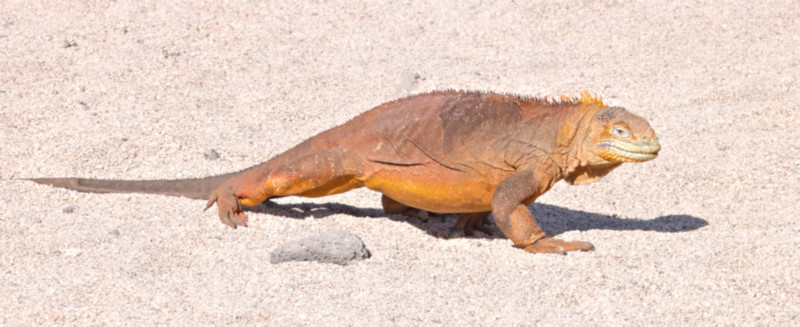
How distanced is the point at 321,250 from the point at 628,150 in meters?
→ 2.13

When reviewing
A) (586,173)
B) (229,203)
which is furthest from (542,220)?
(229,203)

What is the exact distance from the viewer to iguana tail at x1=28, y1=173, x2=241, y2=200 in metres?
7.13

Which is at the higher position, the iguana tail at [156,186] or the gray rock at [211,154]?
the iguana tail at [156,186]

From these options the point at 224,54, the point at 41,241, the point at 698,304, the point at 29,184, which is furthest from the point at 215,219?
the point at 224,54

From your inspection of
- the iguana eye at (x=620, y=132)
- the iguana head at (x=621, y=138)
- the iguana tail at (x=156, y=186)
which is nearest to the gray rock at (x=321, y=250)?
the iguana tail at (x=156, y=186)

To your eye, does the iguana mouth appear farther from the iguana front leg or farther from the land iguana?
the iguana front leg

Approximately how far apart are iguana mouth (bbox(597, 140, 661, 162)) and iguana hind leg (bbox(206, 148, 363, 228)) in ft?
5.77

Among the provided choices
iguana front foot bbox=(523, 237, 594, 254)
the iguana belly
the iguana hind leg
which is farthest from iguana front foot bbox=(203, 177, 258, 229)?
iguana front foot bbox=(523, 237, 594, 254)

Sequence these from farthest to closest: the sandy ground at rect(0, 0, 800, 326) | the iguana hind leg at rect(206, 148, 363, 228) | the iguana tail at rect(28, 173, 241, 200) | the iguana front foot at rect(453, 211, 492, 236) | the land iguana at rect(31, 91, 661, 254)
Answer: the iguana tail at rect(28, 173, 241, 200) → the iguana front foot at rect(453, 211, 492, 236) → the iguana hind leg at rect(206, 148, 363, 228) → the land iguana at rect(31, 91, 661, 254) → the sandy ground at rect(0, 0, 800, 326)

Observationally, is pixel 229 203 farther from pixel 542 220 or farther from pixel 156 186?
pixel 542 220

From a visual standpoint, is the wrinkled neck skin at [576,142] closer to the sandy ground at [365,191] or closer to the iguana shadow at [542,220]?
the sandy ground at [365,191]

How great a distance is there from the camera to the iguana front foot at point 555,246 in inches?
241

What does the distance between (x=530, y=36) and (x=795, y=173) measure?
445 centimetres

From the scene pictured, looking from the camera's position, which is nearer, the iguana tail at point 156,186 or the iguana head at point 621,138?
the iguana head at point 621,138
